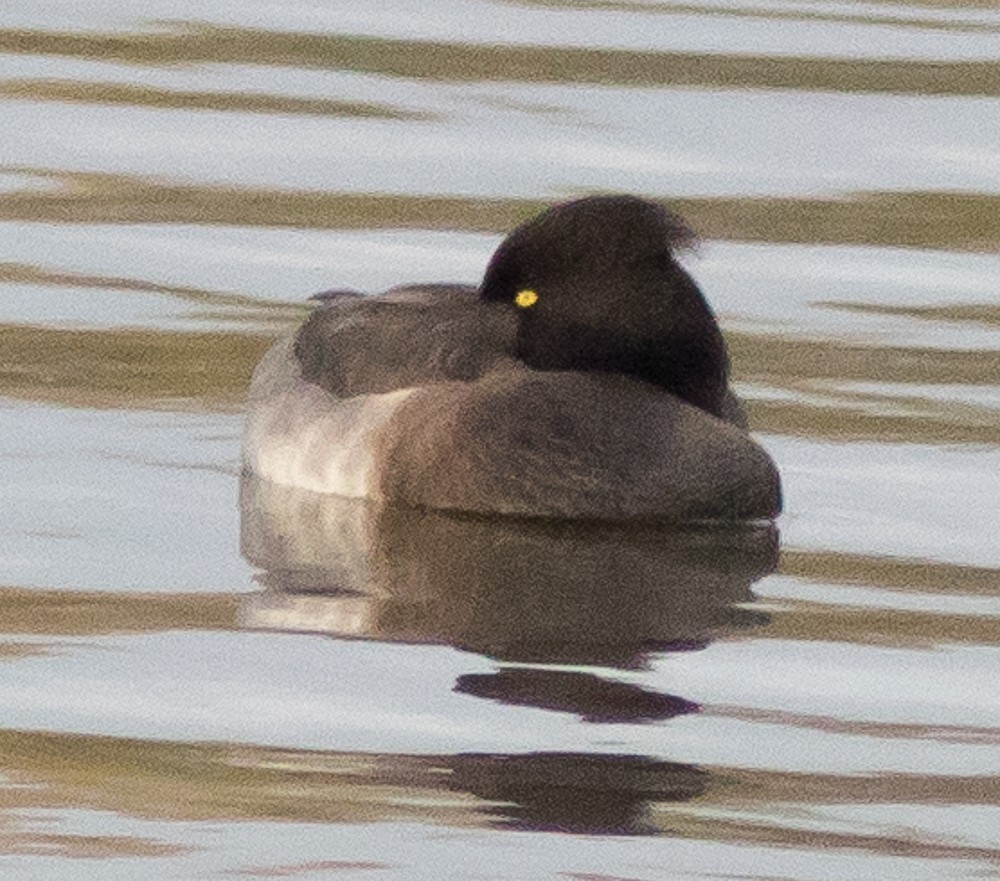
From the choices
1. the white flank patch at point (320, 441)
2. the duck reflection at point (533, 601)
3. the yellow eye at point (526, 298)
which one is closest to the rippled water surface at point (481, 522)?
the duck reflection at point (533, 601)

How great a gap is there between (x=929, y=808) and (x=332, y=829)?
135 cm

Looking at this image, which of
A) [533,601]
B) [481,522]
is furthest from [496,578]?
[481,522]

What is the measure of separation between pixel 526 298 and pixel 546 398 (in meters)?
0.38

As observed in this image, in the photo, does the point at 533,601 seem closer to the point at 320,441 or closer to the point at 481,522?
the point at 481,522

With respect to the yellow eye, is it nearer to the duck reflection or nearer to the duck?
the duck

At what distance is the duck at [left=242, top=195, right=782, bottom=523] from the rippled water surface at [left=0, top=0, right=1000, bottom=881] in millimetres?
166

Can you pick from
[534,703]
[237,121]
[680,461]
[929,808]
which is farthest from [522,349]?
[237,121]

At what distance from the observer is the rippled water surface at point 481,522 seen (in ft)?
28.1

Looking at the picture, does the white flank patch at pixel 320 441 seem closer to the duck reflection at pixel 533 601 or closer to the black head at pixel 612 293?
the duck reflection at pixel 533 601

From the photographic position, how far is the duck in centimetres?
1204

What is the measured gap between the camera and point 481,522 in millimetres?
11984

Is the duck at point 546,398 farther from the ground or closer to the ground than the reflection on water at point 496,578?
farther from the ground

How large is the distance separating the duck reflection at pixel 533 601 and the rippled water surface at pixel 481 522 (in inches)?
0.8

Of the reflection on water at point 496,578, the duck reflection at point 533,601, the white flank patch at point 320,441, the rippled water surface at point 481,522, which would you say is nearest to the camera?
the rippled water surface at point 481,522
